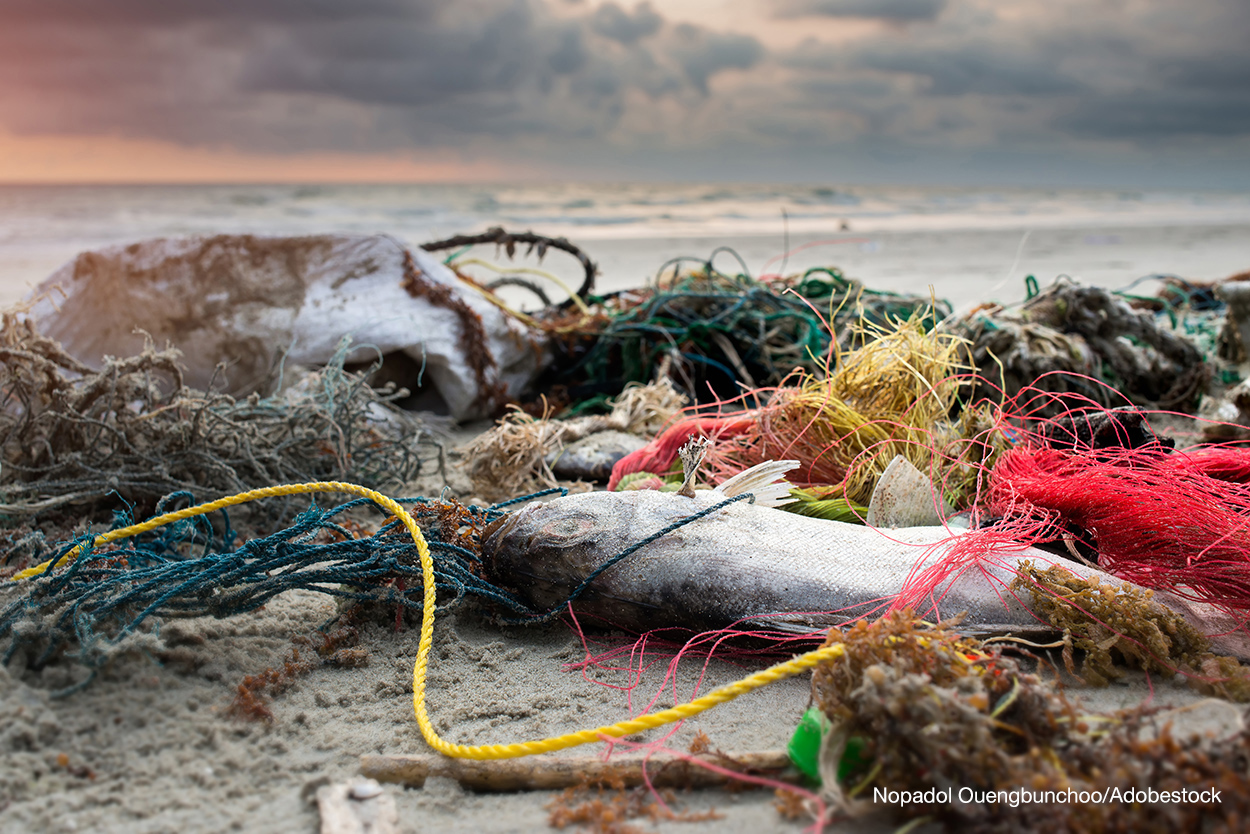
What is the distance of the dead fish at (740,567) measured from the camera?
2344 mm

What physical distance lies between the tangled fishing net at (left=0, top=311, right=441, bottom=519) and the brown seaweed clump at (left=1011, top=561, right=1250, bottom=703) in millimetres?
3047

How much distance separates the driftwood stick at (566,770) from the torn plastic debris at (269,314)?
3281 millimetres

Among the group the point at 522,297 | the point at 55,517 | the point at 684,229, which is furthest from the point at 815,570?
the point at 684,229

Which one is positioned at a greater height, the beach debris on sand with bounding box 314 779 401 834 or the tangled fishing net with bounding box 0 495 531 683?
the tangled fishing net with bounding box 0 495 531 683

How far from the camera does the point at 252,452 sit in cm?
368

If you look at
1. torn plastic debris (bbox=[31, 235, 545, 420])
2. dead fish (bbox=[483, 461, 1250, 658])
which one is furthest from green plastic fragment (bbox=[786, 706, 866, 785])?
torn plastic debris (bbox=[31, 235, 545, 420])

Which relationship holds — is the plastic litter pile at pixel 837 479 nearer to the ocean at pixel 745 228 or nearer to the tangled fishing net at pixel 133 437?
the tangled fishing net at pixel 133 437

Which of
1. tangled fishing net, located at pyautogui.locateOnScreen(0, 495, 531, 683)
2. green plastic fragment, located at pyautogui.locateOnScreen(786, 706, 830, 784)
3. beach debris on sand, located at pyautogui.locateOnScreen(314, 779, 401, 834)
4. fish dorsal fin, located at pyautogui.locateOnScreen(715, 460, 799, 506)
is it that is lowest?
beach debris on sand, located at pyautogui.locateOnScreen(314, 779, 401, 834)

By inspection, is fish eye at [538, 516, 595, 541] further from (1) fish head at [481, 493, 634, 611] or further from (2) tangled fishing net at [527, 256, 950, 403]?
(2) tangled fishing net at [527, 256, 950, 403]

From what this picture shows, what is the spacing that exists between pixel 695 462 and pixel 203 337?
3.82 m

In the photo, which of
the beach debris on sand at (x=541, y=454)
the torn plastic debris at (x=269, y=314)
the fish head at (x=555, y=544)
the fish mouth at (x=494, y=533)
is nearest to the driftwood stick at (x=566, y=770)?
the fish head at (x=555, y=544)

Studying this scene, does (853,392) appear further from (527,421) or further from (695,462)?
(527,421)

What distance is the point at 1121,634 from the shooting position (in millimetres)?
2195

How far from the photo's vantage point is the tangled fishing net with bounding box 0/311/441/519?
3.42 meters
